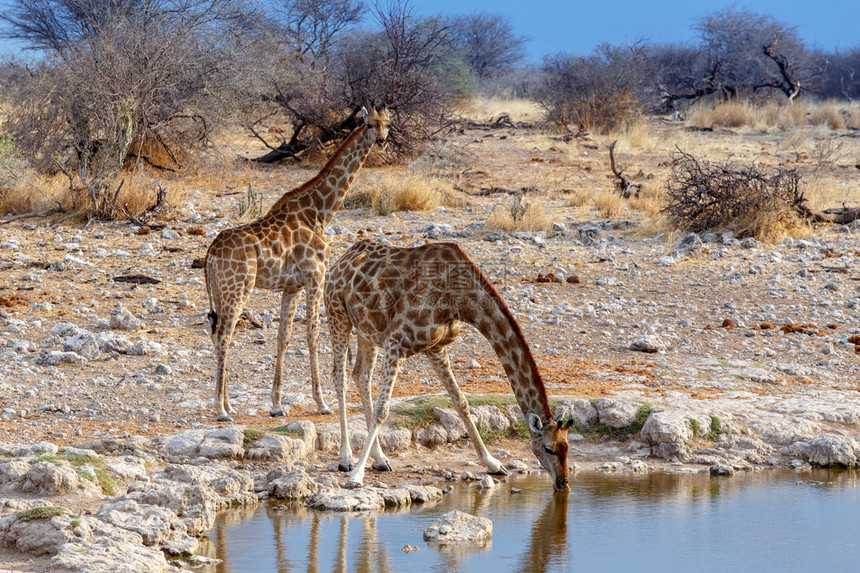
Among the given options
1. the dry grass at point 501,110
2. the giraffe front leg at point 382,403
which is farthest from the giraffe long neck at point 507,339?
the dry grass at point 501,110

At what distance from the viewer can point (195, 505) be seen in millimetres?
5859

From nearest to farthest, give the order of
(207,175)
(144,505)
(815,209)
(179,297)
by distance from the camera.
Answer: (144,505) < (179,297) < (815,209) < (207,175)

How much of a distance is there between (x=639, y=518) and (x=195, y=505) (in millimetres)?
2562

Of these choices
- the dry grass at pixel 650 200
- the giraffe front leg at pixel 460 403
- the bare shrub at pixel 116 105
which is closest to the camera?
the giraffe front leg at pixel 460 403

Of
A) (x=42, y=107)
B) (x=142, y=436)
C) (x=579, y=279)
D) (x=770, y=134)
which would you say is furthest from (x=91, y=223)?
(x=770, y=134)

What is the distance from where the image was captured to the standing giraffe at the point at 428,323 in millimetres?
6312

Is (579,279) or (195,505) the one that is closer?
(195,505)

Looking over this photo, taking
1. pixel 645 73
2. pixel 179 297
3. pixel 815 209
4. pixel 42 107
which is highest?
pixel 645 73

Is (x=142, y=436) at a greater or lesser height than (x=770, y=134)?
lesser

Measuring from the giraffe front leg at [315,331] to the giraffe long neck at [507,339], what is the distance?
1.83 meters

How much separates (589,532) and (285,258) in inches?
130

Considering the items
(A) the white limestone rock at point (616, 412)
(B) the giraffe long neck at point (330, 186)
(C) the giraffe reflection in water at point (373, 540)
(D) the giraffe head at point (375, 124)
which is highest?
(D) the giraffe head at point (375, 124)

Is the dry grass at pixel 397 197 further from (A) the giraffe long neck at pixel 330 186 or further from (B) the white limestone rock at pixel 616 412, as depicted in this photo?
(B) the white limestone rock at pixel 616 412

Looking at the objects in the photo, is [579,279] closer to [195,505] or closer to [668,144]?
[195,505]
